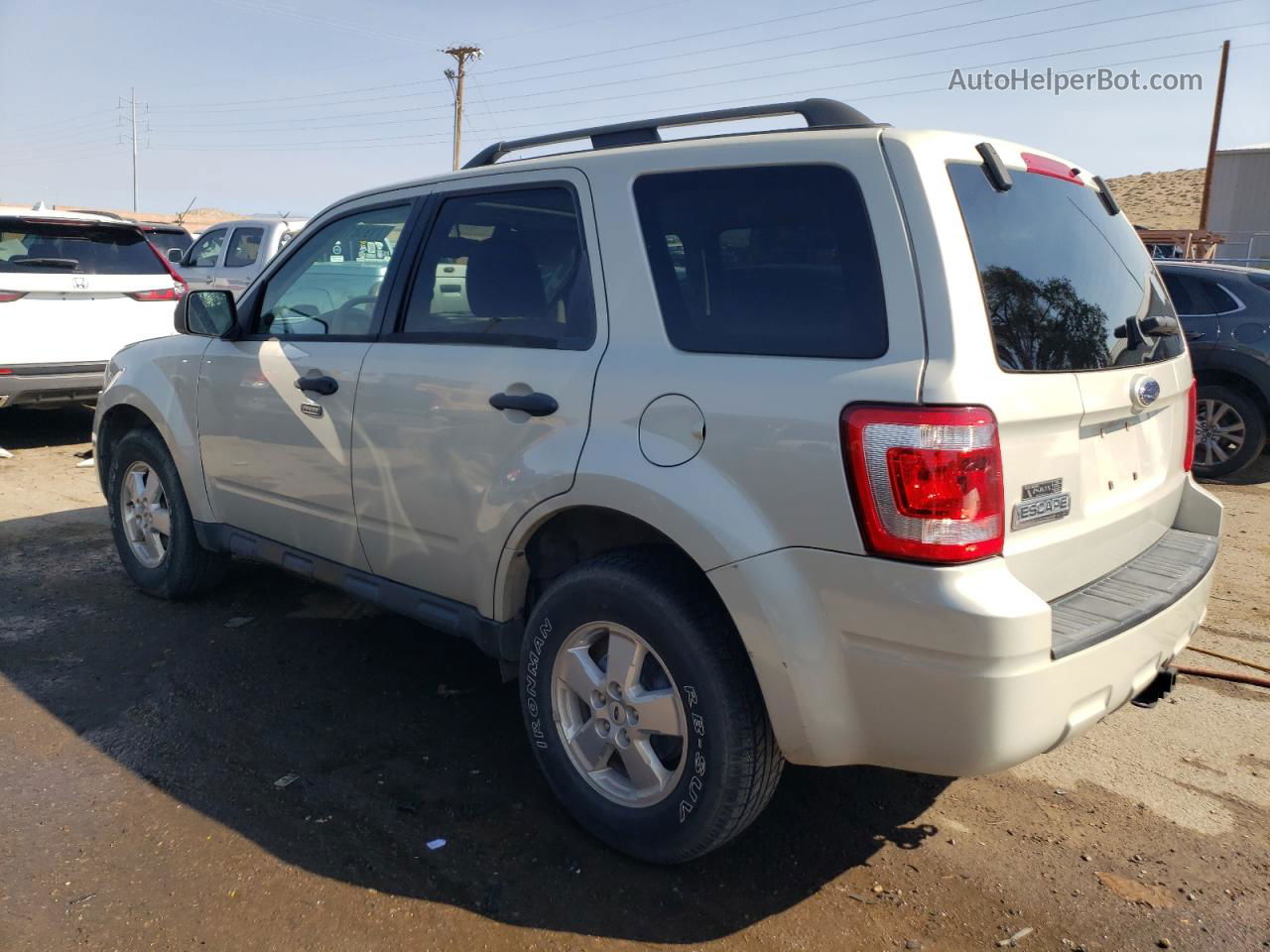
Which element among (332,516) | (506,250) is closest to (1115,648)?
(506,250)

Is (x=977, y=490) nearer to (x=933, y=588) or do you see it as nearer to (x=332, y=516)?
(x=933, y=588)

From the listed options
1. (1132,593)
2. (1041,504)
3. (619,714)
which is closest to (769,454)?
(1041,504)

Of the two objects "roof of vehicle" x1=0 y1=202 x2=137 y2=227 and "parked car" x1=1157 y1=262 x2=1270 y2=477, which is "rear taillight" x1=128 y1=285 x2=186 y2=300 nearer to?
"roof of vehicle" x1=0 y1=202 x2=137 y2=227

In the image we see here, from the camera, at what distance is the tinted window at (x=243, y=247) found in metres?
13.9

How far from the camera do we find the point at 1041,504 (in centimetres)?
249

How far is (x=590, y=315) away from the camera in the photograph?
9.97 feet

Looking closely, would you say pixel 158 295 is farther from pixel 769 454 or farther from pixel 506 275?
pixel 769 454

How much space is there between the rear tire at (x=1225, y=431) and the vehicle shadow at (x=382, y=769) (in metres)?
5.98

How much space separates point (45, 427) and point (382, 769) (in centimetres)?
811

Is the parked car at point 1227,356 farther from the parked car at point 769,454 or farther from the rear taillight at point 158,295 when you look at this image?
the rear taillight at point 158,295

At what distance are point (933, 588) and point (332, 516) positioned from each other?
243 centimetres

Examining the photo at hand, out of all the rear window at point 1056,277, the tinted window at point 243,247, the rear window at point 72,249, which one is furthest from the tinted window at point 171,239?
the rear window at point 1056,277

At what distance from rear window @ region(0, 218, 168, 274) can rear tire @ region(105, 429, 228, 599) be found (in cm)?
405

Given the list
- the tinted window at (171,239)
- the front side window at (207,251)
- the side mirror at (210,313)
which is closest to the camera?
the side mirror at (210,313)
